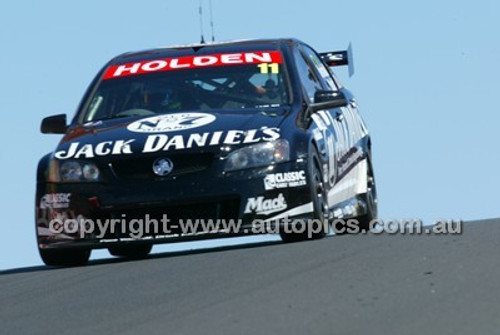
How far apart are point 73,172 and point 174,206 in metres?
0.71

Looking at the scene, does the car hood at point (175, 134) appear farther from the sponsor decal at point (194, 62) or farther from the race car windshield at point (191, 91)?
the sponsor decal at point (194, 62)

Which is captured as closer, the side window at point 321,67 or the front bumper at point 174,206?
the front bumper at point 174,206

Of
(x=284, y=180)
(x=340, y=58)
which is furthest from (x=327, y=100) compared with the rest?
(x=340, y=58)

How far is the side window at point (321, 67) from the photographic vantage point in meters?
13.2

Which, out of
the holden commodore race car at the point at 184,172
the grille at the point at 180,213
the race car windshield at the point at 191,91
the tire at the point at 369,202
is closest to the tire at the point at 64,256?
the holden commodore race car at the point at 184,172

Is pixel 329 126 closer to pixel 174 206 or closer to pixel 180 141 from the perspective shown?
pixel 180 141

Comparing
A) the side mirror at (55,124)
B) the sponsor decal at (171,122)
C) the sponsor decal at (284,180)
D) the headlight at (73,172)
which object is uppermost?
the sponsor decal at (171,122)

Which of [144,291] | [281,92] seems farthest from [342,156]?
[144,291]

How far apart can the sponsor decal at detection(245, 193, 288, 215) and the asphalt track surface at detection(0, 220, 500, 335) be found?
9.7 inches

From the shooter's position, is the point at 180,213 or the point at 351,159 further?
the point at 351,159

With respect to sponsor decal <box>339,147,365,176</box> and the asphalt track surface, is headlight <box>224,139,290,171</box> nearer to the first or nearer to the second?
the asphalt track surface

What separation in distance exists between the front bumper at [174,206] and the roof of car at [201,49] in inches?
74.2

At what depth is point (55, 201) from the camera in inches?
418

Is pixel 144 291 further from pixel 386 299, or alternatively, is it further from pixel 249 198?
pixel 249 198
